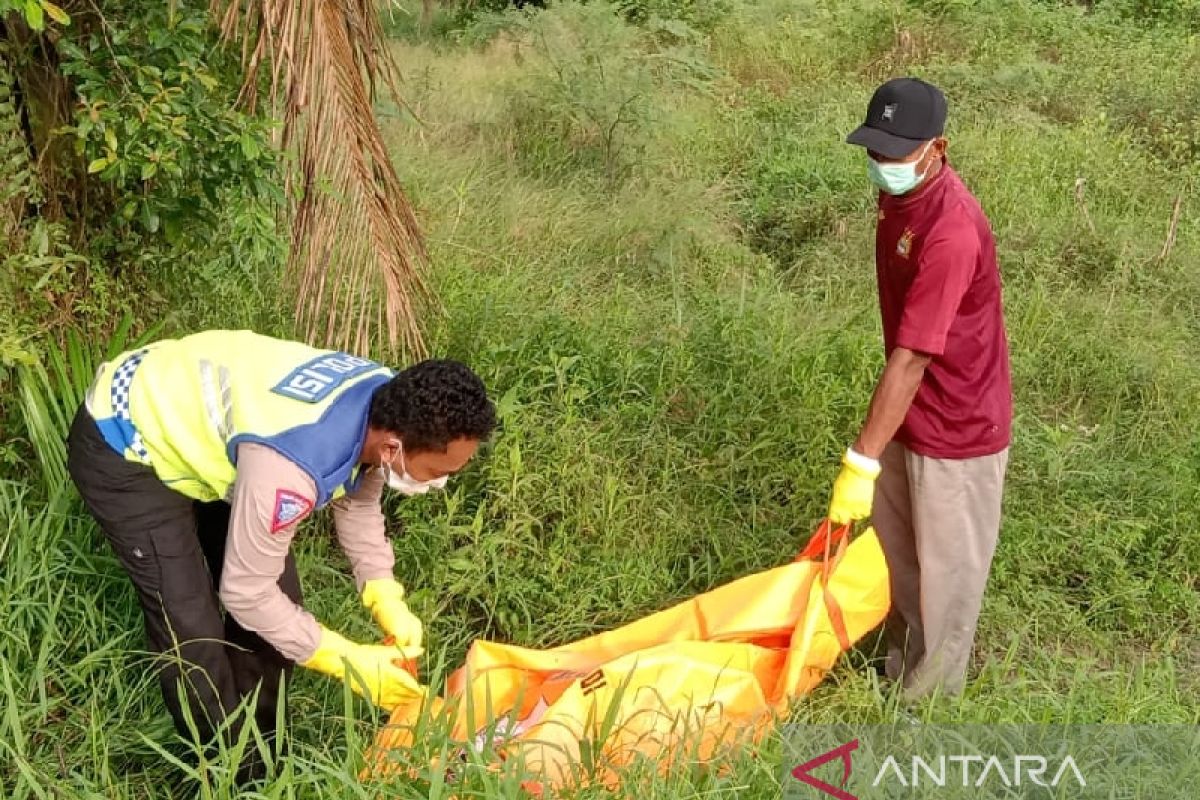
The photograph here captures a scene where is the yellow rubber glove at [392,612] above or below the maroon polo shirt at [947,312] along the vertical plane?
below

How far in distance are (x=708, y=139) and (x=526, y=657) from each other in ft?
14.6

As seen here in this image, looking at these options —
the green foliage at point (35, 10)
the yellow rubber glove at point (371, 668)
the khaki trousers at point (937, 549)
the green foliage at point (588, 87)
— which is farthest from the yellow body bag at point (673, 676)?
the green foliage at point (588, 87)

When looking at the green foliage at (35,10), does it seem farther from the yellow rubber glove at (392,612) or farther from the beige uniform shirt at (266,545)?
the yellow rubber glove at (392,612)

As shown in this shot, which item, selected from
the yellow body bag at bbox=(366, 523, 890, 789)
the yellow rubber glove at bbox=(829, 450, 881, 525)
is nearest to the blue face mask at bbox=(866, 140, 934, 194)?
the yellow rubber glove at bbox=(829, 450, 881, 525)

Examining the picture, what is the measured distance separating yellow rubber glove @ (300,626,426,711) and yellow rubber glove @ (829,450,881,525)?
1.08 meters

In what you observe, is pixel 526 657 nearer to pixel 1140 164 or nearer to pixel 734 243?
pixel 734 243

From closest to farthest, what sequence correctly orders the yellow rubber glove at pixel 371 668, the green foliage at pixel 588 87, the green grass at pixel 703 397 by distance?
1. the yellow rubber glove at pixel 371 668
2. the green grass at pixel 703 397
3. the green foliage at pixel 588 87

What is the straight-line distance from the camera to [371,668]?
2.16 meters

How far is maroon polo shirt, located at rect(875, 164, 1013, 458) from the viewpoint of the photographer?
2.34 metres

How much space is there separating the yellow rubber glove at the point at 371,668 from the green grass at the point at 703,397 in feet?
0.51

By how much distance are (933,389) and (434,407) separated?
1.30m

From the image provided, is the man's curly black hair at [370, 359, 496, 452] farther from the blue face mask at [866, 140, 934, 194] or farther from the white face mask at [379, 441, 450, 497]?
the blue face mask at [866, 140, 934, 194]

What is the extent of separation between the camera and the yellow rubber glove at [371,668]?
84.0 inches

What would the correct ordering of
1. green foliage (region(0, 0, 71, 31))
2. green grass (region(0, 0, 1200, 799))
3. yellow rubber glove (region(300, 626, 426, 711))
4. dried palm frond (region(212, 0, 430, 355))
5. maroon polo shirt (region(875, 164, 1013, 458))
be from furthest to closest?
→ dried palm frond (region(212, 0, 430, 355)), green grass (region(0, 0, 1200, 799)), maroon polo shirt (region(875, 164, 1013, 458)), yellow rubber glove (region(300, 626, 426, 711)), green foliage (region(0, 0, 71, 31))
